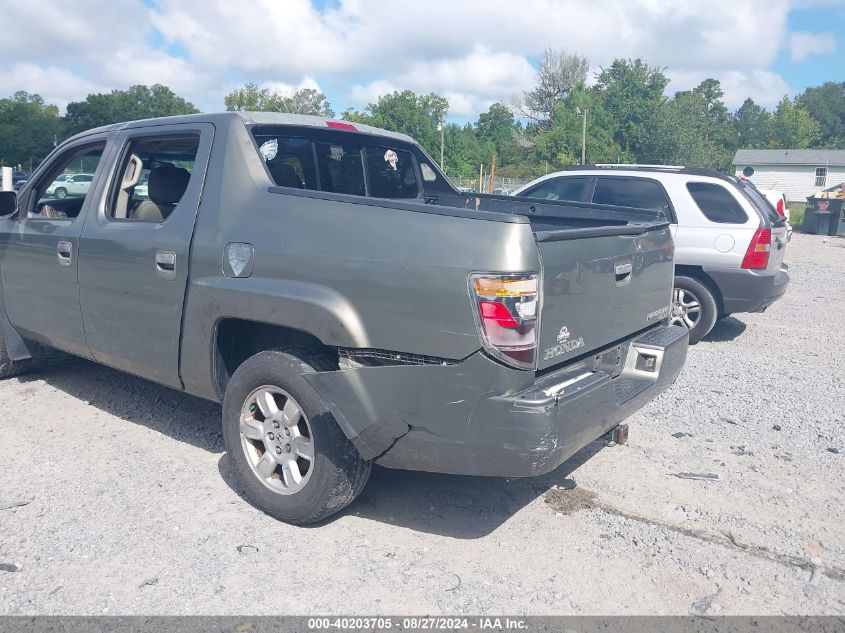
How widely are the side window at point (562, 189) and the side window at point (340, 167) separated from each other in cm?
415

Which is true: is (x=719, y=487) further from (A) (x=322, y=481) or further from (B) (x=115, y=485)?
(B) (x=115, y=485)

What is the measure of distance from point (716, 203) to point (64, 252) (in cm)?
620

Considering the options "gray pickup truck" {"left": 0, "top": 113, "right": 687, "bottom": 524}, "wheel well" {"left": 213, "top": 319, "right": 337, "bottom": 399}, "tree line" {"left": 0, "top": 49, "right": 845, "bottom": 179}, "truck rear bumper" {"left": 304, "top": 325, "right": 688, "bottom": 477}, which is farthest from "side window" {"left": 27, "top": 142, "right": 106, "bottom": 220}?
"tree line" {"left": 0, "top": 49, "right": 845, "bottom": 179}

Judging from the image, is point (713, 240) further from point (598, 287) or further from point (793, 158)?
point (793, 158)

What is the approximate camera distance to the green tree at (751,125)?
104 m

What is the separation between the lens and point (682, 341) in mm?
4234

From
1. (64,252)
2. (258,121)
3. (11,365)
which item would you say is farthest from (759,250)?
(11,365)

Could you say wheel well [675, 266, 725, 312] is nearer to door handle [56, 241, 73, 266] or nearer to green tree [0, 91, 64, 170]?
door handle [56, 241, 73, 266]

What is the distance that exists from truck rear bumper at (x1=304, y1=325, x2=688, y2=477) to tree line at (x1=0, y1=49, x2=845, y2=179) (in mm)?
54343

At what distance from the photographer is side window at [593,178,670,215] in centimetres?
806

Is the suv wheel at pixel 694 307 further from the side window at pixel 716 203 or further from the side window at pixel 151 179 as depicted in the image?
the side window at pixel 151 179

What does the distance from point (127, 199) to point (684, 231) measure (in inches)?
220

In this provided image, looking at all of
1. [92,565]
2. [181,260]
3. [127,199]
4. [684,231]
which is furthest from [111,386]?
[684,231]

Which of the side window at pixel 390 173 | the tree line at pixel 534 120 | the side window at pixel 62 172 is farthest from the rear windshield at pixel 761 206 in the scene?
the tree line at pixel 534 120
